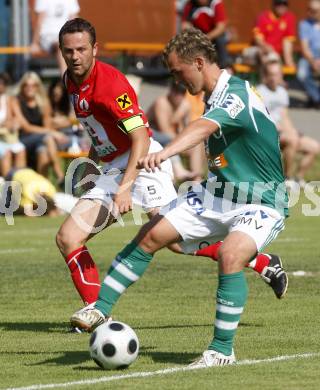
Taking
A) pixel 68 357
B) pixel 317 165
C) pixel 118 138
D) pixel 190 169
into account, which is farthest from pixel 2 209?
pixel 68 357

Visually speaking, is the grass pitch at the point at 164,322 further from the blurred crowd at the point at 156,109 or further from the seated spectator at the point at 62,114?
the seated spectator at the point at 62,114

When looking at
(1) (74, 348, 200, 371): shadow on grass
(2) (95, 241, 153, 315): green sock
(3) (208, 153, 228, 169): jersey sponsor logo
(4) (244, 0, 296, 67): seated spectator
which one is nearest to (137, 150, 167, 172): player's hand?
(3) (208, 153, 228, 169): jersey sponsor logo

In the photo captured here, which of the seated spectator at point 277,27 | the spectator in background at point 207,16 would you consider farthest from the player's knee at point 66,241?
the seated spectator at point 277,27

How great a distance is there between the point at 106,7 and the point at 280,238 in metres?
12.1

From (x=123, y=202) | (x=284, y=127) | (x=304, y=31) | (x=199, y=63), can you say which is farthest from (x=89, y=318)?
(x=304, y=31)

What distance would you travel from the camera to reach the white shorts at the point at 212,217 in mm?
8359

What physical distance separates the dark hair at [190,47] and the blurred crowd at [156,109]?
10.6m

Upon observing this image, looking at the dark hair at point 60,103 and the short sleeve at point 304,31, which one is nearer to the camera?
the dark hair at point 60,103

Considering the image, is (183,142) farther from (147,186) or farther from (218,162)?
(147,186)

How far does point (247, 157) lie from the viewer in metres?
8.48

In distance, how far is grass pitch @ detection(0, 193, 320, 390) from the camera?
782 cm

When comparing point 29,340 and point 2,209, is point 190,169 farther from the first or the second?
point 29,340

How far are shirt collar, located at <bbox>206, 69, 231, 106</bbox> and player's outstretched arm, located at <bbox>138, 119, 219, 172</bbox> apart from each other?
292mm

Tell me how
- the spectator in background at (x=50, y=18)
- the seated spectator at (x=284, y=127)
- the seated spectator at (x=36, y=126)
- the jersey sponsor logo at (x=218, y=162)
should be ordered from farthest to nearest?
the spectator in background at (x=50, y=18) → the seated spectator at (x=284, y=127) → the seated spectator at (x=36, y=126) → the jersey sponsor logo at (x=218, y=162)
